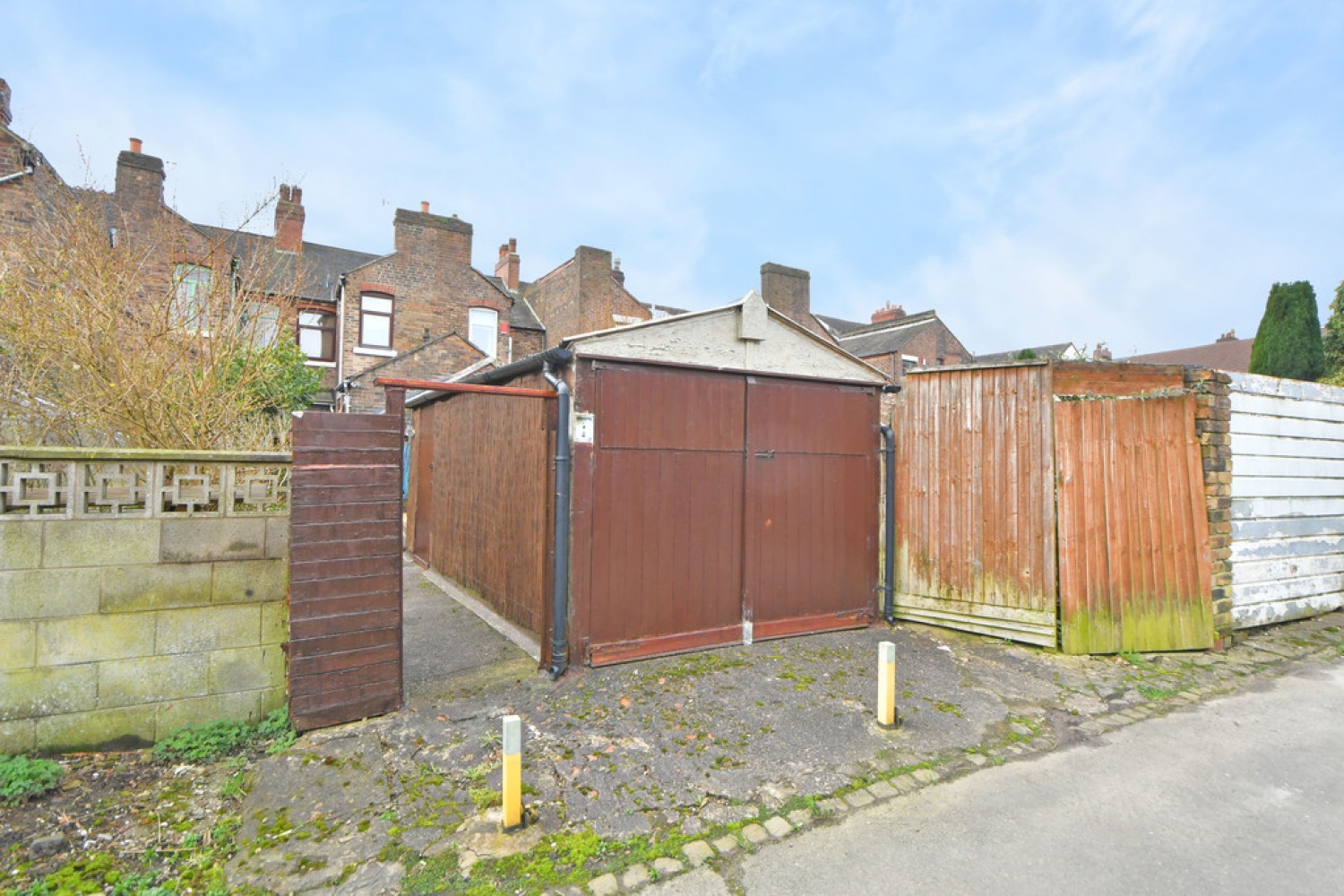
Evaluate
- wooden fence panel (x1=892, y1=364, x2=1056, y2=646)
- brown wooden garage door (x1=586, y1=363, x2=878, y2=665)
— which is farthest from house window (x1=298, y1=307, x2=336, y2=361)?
wooden fence panel (x1=892, y1=364, x2=1056, y2=646)

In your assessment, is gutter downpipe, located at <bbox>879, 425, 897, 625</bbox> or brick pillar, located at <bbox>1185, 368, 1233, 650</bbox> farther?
gutter downpipe, located at <bbox>879, 425, 897, 625</bbox>

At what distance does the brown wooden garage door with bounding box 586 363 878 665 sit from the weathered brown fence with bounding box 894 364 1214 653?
128 centimetres

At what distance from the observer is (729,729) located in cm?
469

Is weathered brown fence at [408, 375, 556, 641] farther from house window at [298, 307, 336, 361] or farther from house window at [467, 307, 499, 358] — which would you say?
house window at [298, 307, 336, 361]

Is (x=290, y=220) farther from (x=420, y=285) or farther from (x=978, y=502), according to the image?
(x=978, y=502)

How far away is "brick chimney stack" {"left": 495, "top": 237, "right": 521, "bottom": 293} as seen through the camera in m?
25.1

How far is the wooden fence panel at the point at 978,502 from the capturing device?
666 centimetres

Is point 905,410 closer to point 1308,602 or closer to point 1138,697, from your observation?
point 1138,697

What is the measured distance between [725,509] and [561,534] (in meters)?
1.79

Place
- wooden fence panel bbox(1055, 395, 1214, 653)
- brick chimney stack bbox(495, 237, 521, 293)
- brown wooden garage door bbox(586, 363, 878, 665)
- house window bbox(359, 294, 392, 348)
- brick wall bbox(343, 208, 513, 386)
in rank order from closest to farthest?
brown wooden garage door bbox(586, 363, 878, 665), wooden fence panel bbox(1055, 395, 1214, 653), brick wall bbox(343, 208, 513, 386), house window bbox(359, 294, 392, 348), brick chimney stack bbox(495, 237, 521, 293)

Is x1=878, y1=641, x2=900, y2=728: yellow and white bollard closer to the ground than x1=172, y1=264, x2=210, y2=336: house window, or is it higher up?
closer to the ground

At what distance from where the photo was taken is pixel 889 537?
297 inches

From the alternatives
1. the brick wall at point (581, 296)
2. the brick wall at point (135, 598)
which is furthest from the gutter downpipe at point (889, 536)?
the brick wall at point (581, 296)

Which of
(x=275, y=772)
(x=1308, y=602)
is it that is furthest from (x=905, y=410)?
(x=275, y=772)
